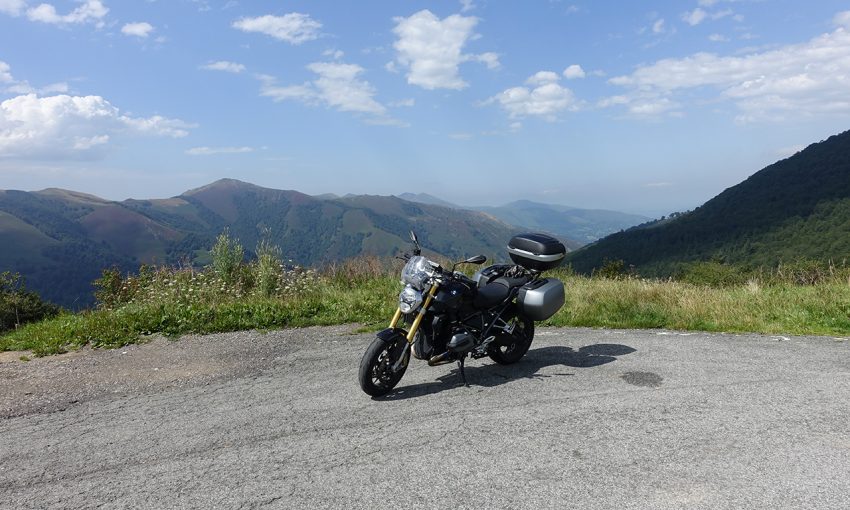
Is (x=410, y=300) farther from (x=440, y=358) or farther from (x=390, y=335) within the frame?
(x=440, y=358)

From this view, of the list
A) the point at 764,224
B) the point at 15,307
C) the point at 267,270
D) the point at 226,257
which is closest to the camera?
the point at 267,270

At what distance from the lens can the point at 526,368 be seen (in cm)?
577

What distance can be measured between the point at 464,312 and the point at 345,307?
13.5ft

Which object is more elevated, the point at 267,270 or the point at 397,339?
the point at 267,270

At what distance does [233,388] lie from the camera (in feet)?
18.0

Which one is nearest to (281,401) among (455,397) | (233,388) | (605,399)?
(233,388)

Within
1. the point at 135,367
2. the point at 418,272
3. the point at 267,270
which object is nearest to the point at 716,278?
the point at 267,270

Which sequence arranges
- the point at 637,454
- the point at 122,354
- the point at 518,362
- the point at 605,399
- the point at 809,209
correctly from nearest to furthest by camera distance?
Answer: the point at 637,454, the point at 605,399, the point at 518,362, the point at 122,354, the point at 809,209

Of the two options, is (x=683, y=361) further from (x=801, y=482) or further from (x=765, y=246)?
(x=765, y=246)

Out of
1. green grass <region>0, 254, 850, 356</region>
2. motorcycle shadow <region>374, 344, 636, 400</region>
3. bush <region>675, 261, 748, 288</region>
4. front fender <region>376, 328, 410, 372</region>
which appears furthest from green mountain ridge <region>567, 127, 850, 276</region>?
front fender <region>376, 328, 410, 372</region>

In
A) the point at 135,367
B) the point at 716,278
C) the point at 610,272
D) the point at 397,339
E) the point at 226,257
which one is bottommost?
the point at 135,367

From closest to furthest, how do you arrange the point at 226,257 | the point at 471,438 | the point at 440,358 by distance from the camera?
1. the point at 471,438
2. the point at 440,358
3. the point at 226,257

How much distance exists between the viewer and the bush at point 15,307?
12912 millimetres

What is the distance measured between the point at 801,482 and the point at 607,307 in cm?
540
